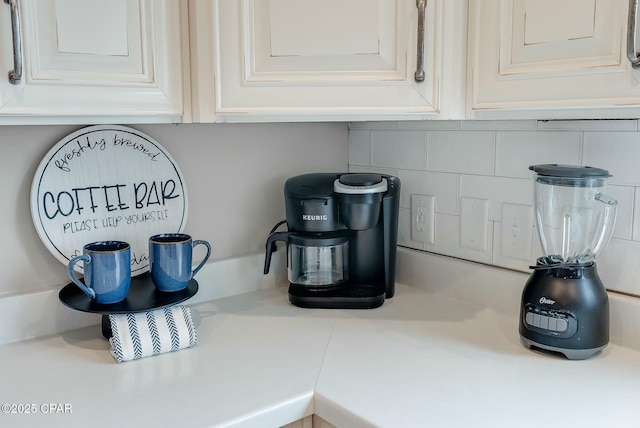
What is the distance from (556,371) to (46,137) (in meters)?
1.08

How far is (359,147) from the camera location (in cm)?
172

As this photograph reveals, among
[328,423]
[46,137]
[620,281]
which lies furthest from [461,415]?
[46,137]

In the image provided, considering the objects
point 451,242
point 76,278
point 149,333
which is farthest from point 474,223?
point 76,278

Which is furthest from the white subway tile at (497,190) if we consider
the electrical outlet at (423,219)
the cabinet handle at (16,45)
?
the cabinet handle at (16,45)

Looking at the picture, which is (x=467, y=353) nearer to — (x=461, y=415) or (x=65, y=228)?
(x=461, y=415)

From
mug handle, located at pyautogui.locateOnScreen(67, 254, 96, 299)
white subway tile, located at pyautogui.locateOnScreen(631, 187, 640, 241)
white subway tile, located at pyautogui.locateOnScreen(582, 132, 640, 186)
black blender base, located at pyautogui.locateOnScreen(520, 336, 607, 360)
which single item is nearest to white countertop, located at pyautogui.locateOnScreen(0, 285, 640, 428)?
black blender base, located at pyautogui.locateOnScreen(520, 336, 607, 360)

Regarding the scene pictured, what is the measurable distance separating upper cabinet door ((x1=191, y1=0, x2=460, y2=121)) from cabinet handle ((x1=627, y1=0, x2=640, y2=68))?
328mm

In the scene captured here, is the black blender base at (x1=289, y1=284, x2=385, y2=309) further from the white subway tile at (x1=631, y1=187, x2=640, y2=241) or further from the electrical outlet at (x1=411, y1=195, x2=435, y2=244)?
the white subway tile at (x1=631, y1=187, x2=640, y2=241)

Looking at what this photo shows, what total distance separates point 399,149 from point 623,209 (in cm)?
58

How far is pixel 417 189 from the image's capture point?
5.19 feet

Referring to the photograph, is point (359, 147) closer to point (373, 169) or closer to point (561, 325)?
point (373, 169)

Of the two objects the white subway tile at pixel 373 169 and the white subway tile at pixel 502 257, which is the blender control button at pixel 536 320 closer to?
the white subway tile at pixel 502 257

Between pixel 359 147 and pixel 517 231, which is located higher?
pixel 359 147

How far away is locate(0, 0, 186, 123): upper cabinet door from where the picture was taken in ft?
3.11
